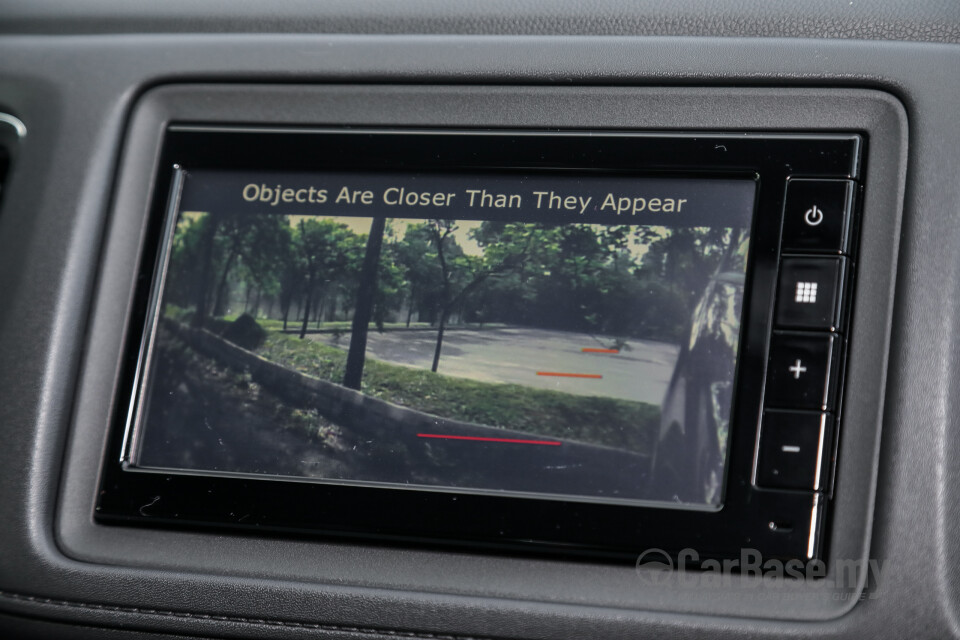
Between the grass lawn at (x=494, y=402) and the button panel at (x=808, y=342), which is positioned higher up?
the button panel at (x=808, y=342)

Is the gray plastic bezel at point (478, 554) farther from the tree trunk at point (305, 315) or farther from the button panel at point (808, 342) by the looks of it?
the tree trunk at point (305, 315)

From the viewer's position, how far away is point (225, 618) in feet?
2.33

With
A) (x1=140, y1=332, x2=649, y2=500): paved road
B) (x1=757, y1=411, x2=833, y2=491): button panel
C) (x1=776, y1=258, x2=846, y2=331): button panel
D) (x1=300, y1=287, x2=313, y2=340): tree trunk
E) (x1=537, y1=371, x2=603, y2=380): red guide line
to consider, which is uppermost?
(x1=776, y1=258, x2=846, y2=331): button panel

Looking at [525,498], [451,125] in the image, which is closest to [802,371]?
[525,498]

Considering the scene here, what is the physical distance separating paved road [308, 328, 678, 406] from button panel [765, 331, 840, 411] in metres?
0.08

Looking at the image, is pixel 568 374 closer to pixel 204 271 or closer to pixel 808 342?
pixel 808 342

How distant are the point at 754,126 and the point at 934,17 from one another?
0.59 feet

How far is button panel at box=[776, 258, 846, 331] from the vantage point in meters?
0.66

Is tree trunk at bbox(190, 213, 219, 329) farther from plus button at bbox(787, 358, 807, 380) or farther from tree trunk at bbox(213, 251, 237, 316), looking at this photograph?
plus button at bbox(787, 358, 807, 380)

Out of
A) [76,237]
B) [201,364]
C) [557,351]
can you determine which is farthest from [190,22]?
[557,351]

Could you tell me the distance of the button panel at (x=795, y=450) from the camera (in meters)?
0.65

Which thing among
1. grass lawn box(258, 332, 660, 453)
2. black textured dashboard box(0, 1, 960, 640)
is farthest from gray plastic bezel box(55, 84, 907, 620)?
grass lawn box(258, 332, 660, 453)

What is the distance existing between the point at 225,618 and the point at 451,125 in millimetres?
497

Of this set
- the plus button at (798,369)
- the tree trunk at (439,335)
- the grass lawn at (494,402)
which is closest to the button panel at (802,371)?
the plus button at (798,369)
